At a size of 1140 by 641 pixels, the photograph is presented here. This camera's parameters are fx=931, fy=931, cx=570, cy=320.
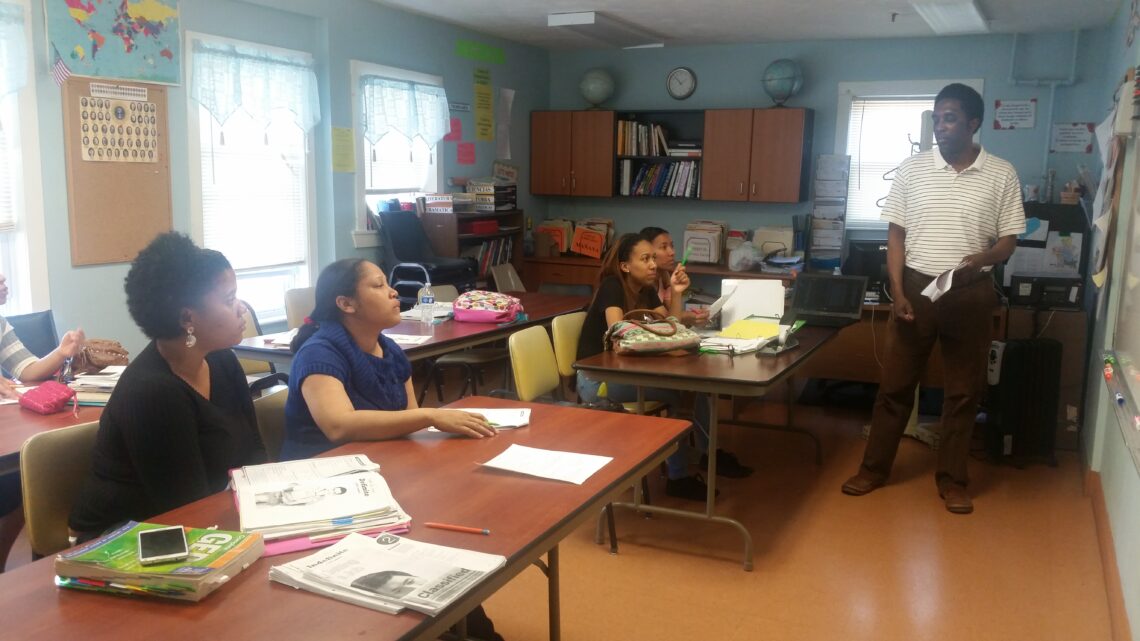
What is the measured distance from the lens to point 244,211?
16.8 ft

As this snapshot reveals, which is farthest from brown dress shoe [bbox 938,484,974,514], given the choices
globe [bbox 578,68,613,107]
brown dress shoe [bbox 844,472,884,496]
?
globe [bbox 578,68,613,107]

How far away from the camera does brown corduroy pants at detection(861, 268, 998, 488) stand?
3.81 metres

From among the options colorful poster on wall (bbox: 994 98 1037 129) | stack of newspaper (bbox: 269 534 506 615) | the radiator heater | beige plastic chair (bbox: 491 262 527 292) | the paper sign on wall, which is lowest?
the radiator heater

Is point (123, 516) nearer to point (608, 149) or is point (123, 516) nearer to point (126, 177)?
point (126, 177)

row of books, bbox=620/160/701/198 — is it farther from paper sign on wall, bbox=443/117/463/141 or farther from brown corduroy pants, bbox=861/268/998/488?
brown corduroy pants, bbox=861/268/998/488

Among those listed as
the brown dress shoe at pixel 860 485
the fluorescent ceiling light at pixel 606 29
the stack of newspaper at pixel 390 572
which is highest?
the fluorescent ceiling light at pixel 606 29

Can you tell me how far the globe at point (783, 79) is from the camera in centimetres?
655

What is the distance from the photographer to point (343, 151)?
5652 millimetres

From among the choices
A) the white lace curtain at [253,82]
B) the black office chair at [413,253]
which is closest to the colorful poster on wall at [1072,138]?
the black office chair at [413,253]

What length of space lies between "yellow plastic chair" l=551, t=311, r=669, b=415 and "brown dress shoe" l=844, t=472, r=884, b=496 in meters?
0.92

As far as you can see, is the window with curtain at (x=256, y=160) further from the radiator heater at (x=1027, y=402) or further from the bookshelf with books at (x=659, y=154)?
the radiator heater at (x=1027, y=402)

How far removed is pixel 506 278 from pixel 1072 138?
391 cm

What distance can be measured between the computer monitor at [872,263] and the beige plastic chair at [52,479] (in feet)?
14.7

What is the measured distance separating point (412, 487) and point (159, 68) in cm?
335
